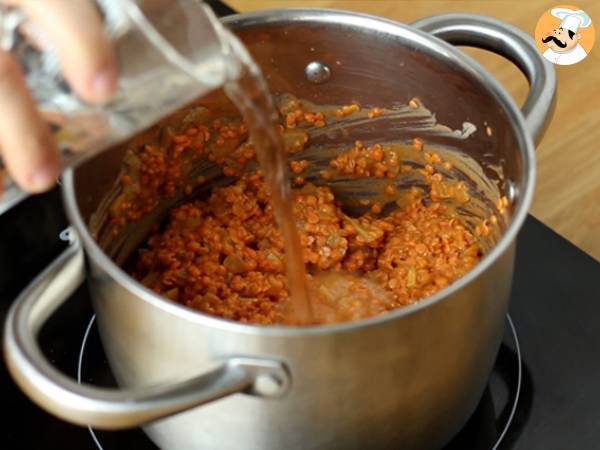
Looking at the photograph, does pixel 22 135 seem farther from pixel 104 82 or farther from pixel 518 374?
pixel 518 374

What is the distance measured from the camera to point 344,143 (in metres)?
0.97

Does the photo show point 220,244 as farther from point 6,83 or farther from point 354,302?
point 6,83

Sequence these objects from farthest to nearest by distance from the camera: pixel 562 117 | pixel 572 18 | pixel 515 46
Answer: pixel 572 18
pixel 562 117
pixel 515 46

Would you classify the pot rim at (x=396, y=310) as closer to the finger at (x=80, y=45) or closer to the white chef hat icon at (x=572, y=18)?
the finger at (x=80, y=45)

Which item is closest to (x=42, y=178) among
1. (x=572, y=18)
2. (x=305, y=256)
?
(x=305, y=256)

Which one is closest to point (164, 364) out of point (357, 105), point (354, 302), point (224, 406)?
point (224, 406)

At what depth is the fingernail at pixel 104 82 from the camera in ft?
1.66

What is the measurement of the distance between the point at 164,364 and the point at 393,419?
0.57 ft

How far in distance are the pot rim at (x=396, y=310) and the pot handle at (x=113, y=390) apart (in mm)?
34

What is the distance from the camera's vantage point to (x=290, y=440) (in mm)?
681

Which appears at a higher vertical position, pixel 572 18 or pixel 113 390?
pixel 113 390

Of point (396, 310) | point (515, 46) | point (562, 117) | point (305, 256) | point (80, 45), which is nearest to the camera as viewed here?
point (80, 45)

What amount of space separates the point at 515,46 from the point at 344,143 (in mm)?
221

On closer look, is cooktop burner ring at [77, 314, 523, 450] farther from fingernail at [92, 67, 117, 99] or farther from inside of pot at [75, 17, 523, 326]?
fingernail at [92, 67, 117, 99]
